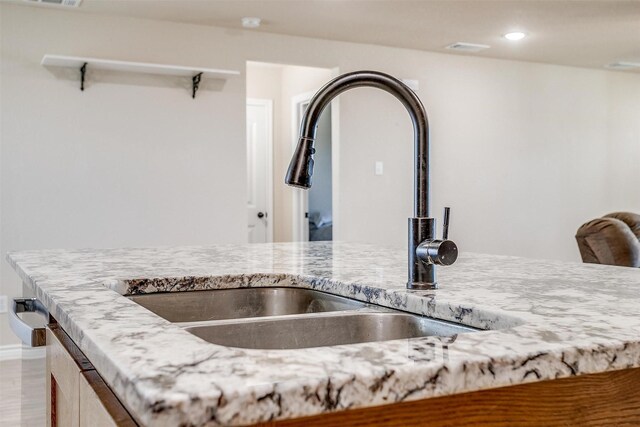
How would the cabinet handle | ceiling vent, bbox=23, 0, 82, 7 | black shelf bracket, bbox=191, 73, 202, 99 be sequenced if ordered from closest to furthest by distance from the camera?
the cabinet handle, ceiling vent, bbox=23, 0, 82, 7, black shelf bracket, bbox=191, 73, 202, 99

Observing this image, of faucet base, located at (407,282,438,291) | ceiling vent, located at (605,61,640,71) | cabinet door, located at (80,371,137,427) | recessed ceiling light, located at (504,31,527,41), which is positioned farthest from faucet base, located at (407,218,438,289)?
ceiling vent, located at (605,61,640,71)

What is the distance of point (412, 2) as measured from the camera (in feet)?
13.6

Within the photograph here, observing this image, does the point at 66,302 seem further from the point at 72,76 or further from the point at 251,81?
the point at 251,81

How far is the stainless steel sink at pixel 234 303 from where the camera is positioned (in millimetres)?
1429

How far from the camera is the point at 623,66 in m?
6.34

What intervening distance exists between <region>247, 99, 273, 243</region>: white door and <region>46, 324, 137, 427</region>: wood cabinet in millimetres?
5014

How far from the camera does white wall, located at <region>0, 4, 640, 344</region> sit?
4.25 metres

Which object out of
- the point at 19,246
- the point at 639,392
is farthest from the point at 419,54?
the point at 639,392

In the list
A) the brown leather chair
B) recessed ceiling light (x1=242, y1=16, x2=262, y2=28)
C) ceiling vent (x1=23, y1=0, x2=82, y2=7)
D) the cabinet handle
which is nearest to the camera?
the cabinet handle

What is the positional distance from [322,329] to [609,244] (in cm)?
305

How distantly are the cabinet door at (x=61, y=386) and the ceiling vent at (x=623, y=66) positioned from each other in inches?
243

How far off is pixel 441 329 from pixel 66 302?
596 mm

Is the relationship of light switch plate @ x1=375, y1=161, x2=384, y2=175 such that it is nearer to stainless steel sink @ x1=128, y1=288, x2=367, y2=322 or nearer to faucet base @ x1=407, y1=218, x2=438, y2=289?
stainless steel sink @ x1=128, y1=288, x2=367, y2=322

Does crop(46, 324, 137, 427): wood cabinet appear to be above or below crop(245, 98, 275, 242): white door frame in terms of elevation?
below
